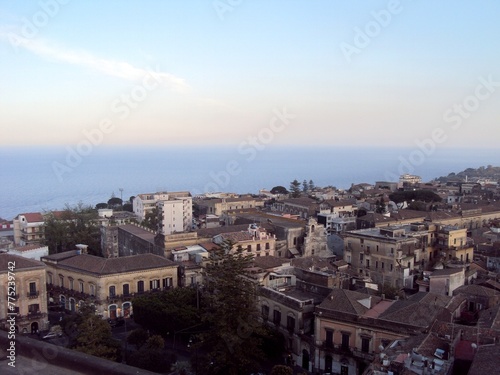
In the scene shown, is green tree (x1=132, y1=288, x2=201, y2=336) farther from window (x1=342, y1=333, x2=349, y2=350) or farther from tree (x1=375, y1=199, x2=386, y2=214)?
tree (x1=375, y1=199, x2=386, y2=214)

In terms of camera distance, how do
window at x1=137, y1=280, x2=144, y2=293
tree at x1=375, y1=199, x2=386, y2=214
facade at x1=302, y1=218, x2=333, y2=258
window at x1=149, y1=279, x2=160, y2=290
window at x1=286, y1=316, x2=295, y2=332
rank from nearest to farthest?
window at x1=286, y1=316, x2=295, y2=332
window at x1=137, y1=280, x2=144, y2=293
window at x1=149, y1=279, x2=160, y2=290
facade at x1=302, y1=218, x2=333, y2=258
tree at x1=375, y1=199, x2=386, y2=214

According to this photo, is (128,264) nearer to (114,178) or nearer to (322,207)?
(322,207)

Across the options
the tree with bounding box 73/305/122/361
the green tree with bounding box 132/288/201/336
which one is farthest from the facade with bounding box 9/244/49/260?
the tree with bounding box 73/305/122/361

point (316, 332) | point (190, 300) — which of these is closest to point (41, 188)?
point (190, 300)

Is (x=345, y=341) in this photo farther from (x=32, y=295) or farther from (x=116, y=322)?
(x=32, y=295)

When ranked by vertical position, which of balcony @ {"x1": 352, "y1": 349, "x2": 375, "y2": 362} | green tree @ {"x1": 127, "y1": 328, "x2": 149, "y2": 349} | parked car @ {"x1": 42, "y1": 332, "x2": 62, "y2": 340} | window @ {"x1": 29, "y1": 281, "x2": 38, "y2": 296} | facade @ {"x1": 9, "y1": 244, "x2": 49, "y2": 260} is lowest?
parked car @ {"x1": 42, "y1": 332, "x2": 62, "y2": 340}

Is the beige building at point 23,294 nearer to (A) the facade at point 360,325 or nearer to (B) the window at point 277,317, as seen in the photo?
(B) the window at point 277,317
